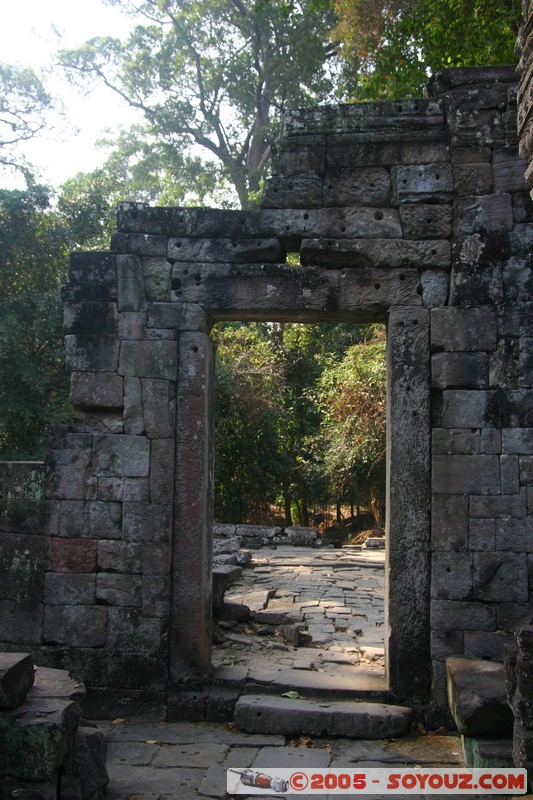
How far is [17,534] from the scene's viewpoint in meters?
6.23

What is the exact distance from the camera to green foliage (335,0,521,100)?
11.5 metres

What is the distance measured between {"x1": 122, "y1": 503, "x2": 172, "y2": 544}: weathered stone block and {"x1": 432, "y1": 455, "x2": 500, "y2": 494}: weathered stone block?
7.10ft

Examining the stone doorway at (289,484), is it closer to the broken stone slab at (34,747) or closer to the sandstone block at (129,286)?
the sandstone block at (129,286)

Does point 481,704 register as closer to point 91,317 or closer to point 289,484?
point 91,317

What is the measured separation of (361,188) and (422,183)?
0.49 meters

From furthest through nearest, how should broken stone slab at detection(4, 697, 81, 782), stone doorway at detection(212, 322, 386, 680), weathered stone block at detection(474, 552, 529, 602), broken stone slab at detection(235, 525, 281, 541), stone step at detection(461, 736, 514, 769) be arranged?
broken stone slab at detection(235, 525, 281, 541) < stone doorway at detection(212, 322, 386, 680) < weathered stone block at detection(474, 552, 529, 602) < stone step at detection(461, 736, 514, 769) < broken stone slab at detection(4, 697, 81, 782)

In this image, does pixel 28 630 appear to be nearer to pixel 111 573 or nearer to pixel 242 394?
pixel 111 573

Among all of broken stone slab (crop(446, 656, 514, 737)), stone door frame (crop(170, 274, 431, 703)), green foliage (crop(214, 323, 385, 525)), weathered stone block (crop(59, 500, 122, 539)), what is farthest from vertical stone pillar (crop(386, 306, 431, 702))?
green foliage (crop(214, 323, 385, 525))

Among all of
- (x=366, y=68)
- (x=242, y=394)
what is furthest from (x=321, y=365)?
(x=366, y=68)

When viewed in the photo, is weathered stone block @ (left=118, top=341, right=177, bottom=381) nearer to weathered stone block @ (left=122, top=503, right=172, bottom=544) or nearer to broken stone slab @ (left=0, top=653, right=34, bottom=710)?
weathered stone block @ (left=122, top=503, right=172, bottom=544)

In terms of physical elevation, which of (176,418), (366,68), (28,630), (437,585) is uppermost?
(366,68)

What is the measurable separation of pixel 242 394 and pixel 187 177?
11.7m

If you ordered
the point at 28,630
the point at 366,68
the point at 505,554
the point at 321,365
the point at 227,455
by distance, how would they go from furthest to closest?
the point at 321,365 → the point at 227,455 → the point at 366,68 → the point at 28,630 → the point at 505,554

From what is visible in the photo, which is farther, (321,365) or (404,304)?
(321,365)
